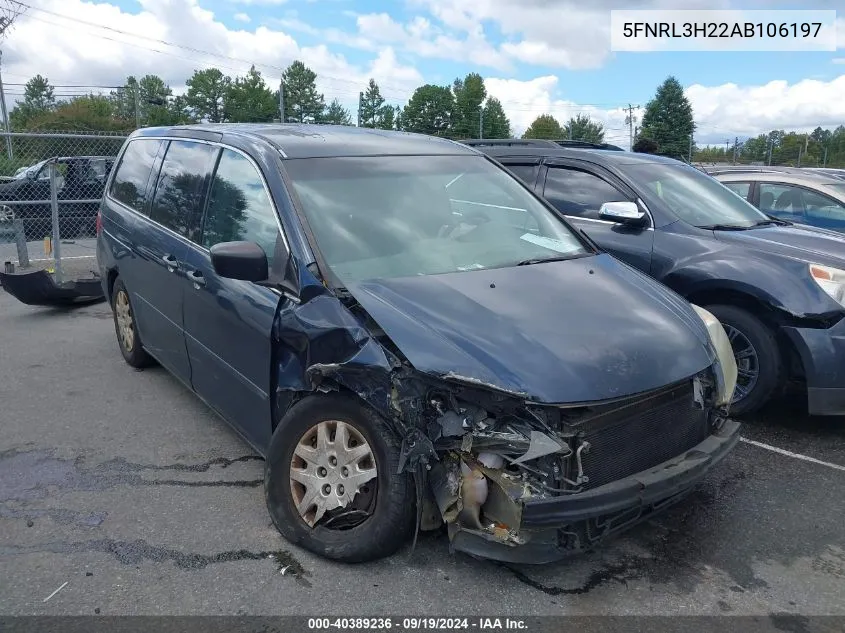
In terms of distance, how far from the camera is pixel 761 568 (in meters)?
3.15

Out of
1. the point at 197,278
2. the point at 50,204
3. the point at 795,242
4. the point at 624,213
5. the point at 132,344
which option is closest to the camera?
the point at 197,278

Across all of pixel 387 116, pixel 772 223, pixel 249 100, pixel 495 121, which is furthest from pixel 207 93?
pixel 772 223

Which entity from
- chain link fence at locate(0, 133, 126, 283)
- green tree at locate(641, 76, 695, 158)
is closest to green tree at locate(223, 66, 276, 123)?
green tree at locate(641, 76, 695, 158)

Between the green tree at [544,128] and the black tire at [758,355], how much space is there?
77425 mm

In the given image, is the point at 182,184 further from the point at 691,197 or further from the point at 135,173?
the point at 691,197

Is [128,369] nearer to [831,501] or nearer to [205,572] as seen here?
[205,572]

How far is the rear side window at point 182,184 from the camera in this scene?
4305 millimetres

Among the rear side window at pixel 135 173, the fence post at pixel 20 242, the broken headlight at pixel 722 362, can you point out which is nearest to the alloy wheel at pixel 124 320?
the rear side window at pixel 135 173

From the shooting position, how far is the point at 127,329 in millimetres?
5699

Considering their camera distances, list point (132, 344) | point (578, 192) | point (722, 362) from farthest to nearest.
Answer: point (578, 192) → point (132, 344) → point (722, 362)

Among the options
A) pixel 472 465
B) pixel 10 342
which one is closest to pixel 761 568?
pixel 472 465

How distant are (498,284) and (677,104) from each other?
273 ft

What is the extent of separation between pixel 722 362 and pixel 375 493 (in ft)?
6.03

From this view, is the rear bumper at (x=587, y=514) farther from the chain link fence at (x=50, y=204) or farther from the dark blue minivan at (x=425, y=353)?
the chain link fence at (x=50, y=204)
